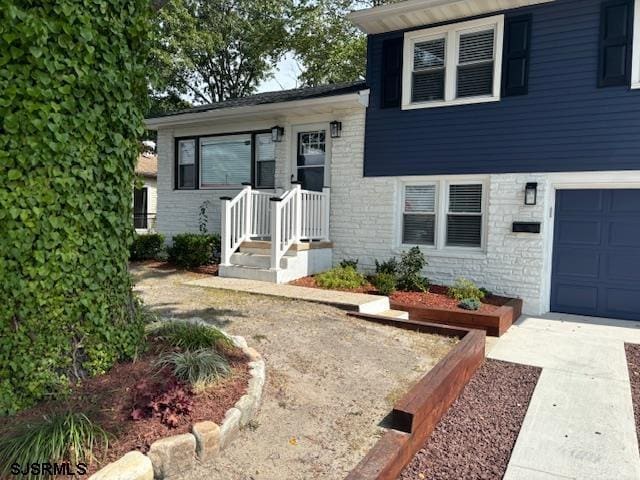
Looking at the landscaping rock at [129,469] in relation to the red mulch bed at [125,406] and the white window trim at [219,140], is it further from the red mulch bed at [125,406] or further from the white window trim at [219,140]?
the white window trim at [219,140]

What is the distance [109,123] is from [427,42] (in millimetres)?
6568

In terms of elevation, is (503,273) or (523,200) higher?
(523,200)

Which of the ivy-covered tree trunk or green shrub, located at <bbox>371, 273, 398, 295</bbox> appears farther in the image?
green shrub, located at <bbox>371, 273, 398, 295</bbox>

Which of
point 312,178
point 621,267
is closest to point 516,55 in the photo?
point 621,267

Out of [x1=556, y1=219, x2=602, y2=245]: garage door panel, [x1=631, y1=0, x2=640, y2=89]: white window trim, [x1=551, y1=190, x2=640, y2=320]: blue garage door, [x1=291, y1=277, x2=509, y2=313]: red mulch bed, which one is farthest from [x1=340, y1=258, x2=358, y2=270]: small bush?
[x1=631, y1=0, x2=640, y2=89]: white window trim

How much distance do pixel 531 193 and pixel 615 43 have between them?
2373 mm

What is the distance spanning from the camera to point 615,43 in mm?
6316

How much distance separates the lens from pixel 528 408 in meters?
3.61

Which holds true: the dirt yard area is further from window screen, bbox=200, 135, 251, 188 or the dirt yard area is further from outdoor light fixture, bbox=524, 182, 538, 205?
window screen, bbox=200, 135, 251, 188

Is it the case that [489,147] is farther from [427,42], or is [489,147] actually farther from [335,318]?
[335,318]

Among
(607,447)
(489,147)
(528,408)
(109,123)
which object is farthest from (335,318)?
(489,147)

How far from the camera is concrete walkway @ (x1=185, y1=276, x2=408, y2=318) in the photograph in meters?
5.95

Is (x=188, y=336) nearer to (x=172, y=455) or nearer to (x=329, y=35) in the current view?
(x=172, y=455)

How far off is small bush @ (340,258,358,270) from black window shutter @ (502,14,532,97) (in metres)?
3.84
